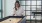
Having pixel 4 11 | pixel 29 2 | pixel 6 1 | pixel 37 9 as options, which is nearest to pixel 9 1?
pixel 6 1

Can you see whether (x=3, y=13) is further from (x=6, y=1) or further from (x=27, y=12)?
(x=27, y=12)

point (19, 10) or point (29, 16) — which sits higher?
point (19, 10)

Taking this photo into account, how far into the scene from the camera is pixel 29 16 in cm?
617

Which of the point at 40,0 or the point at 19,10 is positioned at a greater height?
the point at 40,0

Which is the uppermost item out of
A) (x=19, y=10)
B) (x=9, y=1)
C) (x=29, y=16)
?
(x=9, y=1)

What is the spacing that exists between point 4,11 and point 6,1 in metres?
0.53

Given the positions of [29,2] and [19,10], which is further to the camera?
[29,2]

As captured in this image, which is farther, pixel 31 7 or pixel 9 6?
pixel 31 7

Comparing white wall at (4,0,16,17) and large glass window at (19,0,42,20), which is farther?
large glass window at (19,0,42,20)

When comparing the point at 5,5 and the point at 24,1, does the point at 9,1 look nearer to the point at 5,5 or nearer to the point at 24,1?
the point at 5,5

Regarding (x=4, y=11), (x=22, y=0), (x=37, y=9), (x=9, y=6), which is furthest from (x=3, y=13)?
(x=37, y=9)

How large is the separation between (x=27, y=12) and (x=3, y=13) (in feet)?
4.12

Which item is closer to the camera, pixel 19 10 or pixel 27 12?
pixel 19 10

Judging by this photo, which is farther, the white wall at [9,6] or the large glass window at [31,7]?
the large glass window at [31,7]
